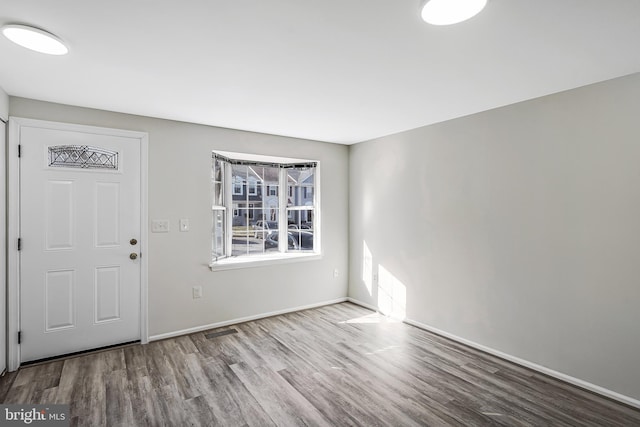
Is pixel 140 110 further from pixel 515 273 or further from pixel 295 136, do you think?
pixel 515 273

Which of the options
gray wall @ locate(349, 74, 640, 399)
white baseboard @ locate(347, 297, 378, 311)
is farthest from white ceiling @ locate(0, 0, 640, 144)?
white baseboard @ locate(347, 297, 378, 311)

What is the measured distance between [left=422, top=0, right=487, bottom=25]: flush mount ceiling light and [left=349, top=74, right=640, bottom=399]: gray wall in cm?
Answer: 162

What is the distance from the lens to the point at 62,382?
99.0 inches

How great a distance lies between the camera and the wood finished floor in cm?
213

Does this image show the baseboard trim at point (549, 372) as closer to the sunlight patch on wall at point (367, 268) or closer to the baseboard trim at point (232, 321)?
the sunlight patch on wall at point (367, 268)

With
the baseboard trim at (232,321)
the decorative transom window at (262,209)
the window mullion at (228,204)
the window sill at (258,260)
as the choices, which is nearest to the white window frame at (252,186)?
the decorative transom window at (262,209)

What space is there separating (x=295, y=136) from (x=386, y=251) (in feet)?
6.27

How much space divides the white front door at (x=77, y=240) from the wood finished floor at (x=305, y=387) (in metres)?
0.27

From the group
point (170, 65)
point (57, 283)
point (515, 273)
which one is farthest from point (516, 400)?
point (57, 283)

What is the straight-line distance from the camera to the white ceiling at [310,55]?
1552 millimetres

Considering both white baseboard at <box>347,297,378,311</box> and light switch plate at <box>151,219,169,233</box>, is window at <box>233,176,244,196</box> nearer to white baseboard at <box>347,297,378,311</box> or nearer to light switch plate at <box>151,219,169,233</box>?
light switch plate at <box>151,219,169,233</box>

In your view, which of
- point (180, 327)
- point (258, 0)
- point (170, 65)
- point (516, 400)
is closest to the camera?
point (258, 0)

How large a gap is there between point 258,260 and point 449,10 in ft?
10.7

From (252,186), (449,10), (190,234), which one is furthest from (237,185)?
(449,10)
